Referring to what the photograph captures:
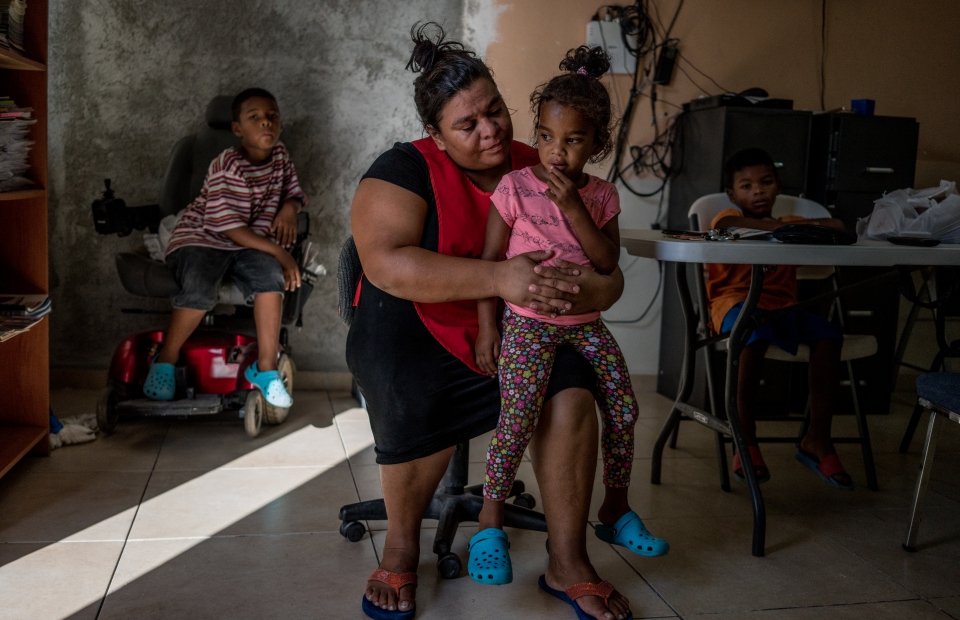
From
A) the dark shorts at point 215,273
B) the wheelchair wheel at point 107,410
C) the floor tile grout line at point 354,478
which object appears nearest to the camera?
the floor tile grout line at point 354,478

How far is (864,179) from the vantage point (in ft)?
11.3

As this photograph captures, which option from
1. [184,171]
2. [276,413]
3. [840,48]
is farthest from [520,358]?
[840,48]

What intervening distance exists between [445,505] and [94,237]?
2.26 metres

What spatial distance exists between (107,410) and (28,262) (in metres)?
0.58

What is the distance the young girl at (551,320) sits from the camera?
1.62 m

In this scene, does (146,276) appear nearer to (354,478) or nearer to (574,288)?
(354,478)

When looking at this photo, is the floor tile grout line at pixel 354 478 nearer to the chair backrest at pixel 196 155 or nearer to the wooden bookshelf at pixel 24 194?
the chair backrest at pixel 196 155

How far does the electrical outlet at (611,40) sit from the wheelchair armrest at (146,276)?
80.7 inches

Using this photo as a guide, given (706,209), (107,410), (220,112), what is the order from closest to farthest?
(706,209), (107,410), (220,112)

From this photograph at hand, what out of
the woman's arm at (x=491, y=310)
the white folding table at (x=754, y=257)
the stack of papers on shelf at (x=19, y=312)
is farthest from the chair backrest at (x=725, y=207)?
the stack of papers on shelf at (x=19, y=312)

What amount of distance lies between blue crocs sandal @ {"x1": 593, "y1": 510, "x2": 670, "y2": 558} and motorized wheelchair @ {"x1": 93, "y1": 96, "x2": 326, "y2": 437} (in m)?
1.49

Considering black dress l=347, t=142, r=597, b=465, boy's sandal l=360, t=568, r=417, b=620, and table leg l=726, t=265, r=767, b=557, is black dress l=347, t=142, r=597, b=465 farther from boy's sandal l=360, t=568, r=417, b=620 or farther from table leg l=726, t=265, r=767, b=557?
table leg l=726, t=265, r=767, b=557

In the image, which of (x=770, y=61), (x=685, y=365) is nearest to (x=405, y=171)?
(x=685, y=365)

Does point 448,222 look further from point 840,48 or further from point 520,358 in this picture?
point 840,48
